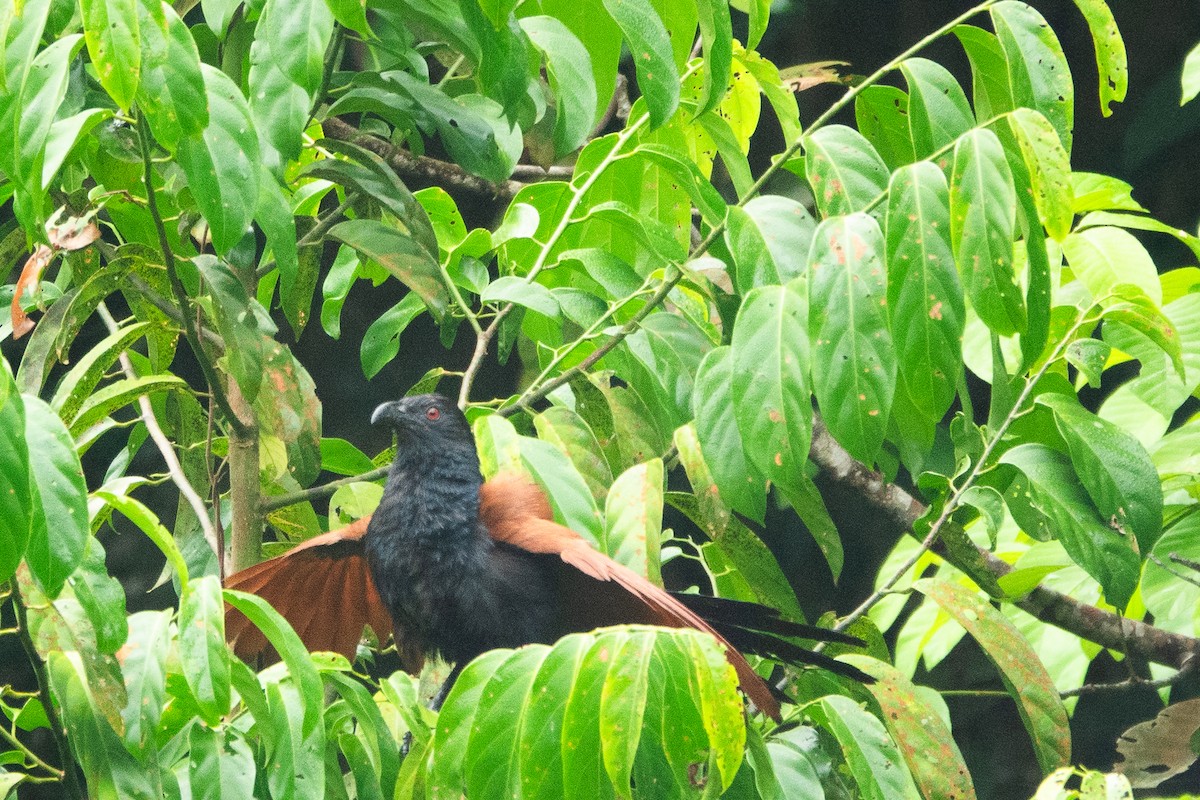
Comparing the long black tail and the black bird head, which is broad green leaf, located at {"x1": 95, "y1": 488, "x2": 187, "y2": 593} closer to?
the long black tail

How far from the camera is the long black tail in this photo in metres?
1.34

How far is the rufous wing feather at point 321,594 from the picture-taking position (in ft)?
5.51

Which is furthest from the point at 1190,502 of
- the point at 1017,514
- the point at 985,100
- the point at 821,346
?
the point at 821,346

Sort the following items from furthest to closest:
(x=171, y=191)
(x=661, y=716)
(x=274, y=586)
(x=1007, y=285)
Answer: (x=274, y=586)
(x=171, y=191)
(x=1007, y=285)
(x=661, y=716)

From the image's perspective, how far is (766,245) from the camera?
135cm

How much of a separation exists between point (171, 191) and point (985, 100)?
0.97 m

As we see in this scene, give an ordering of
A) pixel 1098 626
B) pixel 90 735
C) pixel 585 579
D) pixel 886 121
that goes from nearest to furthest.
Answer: pixel 90 735, pixel 886 121, pixel 585 579, pixel 1098 626

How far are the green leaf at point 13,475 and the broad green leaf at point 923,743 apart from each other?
0.88 metres

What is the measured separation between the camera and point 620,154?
1.60m

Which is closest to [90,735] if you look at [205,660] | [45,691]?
[45,691]

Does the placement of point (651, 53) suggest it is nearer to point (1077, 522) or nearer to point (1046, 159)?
point (1046, 159)

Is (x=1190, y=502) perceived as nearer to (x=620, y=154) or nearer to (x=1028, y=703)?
(x=1028, y=703)

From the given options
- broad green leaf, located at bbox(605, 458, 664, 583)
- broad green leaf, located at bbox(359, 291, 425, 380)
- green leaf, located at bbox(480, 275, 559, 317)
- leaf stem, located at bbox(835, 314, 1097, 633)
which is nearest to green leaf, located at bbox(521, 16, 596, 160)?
green leaf, located at bbox(480, 275, 559, 317)

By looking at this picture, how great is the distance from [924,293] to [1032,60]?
0.31m
